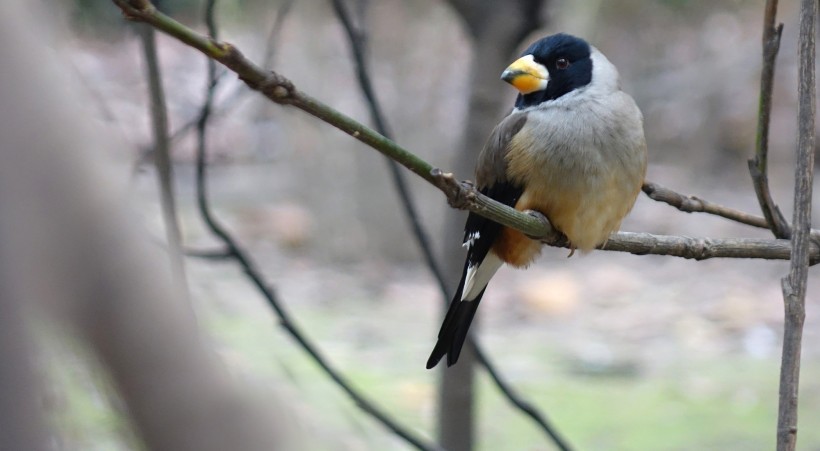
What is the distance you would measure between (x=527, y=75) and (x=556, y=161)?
194mm

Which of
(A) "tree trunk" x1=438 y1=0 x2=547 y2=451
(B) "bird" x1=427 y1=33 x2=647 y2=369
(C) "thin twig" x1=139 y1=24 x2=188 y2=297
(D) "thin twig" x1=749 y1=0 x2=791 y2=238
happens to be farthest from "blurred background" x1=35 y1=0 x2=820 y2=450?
(D) "thin twig" x1=749 y1=0 x2=791 y2=238

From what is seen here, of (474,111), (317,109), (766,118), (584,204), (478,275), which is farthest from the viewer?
(474,111)

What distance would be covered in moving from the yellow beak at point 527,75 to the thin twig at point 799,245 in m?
0.76

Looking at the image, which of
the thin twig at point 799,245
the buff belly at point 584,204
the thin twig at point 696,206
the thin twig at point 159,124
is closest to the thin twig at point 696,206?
the thin twig at point 696,206

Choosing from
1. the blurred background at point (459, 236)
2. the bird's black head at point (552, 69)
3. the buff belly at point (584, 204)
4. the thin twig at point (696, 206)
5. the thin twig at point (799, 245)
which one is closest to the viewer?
the thin twig at point (799, 245)

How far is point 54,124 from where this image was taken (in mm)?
523

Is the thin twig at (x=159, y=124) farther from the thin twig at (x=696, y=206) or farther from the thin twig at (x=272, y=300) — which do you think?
the thin twig at (x=696, y=206)

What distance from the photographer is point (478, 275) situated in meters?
1.92

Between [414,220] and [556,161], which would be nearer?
[556,161]

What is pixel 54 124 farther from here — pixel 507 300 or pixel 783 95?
pixel 783 95

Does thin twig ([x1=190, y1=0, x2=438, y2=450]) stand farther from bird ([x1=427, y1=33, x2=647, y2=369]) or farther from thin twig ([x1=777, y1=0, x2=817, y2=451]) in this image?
thin twig ([x1=777, y1=0, x2=817, y2=451])

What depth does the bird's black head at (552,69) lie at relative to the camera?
1824mm

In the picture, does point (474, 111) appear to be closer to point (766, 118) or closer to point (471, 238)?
point (471, 238)

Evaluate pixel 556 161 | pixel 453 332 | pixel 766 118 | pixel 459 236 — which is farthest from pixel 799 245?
pixel 459 236
